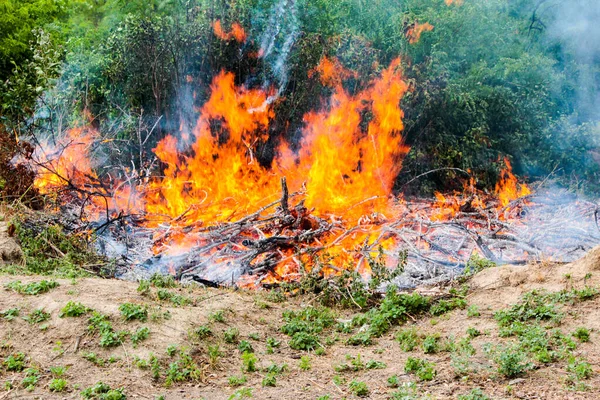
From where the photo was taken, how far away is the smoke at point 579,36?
1434 cm

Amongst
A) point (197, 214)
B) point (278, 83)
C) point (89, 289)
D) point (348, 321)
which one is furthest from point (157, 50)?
point (348, 321)

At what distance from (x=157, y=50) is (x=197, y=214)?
4376 millimetres

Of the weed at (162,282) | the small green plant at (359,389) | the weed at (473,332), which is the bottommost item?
the small green plant at (359,389)

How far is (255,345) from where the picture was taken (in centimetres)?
584

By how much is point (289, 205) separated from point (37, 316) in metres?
5.16

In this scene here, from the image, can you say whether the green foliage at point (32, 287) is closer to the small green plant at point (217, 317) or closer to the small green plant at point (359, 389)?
the small green plant at point (217, 317)

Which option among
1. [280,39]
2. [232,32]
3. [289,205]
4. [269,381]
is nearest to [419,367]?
[269,381]

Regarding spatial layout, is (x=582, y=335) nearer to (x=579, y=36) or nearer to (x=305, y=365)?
(x=305, y=365)

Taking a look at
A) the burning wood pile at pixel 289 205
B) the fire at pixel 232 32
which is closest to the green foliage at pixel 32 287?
the burning wood pile at pixel 289 205

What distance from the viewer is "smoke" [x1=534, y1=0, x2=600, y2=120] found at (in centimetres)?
1434

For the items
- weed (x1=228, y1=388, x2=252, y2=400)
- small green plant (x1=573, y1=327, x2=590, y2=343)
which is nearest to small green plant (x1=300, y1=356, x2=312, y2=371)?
weed (x1=228, y1=388, x2=252, y2=400)

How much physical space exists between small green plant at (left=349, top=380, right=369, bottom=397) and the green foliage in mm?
3408

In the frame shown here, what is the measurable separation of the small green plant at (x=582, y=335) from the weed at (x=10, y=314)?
509 cm

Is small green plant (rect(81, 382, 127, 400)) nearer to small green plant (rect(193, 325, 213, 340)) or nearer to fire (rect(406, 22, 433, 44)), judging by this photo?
small green plant (rect(193, 325, 213, 340))
